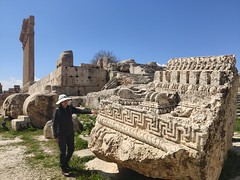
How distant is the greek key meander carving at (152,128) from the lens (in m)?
2.56

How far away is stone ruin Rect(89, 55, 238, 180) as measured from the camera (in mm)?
2593

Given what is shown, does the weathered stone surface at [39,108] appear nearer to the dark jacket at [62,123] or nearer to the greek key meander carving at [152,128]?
the dark jacket at [62,123]

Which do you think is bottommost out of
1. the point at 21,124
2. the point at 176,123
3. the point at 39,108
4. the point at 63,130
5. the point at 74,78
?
the point at 21,124

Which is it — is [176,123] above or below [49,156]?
above

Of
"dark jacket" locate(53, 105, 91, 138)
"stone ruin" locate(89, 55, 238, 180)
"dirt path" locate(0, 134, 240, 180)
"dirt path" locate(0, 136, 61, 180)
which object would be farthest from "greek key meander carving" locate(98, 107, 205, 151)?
"dirt path" locate(0, 136, 61, 180)

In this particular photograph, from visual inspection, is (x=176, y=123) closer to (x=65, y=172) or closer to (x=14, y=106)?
(x=65, y=172)

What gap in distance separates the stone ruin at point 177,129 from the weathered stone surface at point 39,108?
448 cm

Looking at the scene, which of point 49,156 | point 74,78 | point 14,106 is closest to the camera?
point 49,156

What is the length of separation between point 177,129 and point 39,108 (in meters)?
6.31

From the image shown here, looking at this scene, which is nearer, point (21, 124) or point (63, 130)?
point (63, 130)

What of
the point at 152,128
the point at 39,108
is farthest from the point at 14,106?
the point at 152,128

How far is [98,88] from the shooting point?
48.2 feet

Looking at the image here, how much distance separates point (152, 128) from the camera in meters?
3.03

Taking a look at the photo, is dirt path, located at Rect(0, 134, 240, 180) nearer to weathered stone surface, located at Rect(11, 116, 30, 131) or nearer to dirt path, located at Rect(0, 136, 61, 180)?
dirt path, located at Rect(0, 136, 61, 180)
